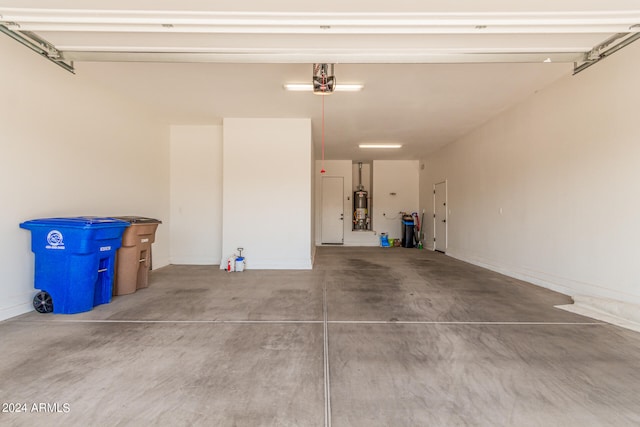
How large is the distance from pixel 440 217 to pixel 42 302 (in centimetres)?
830

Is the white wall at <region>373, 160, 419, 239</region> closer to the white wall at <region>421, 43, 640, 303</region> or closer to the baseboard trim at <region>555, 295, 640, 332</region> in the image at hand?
the white wall at <region>421, 43, 640, 303</region>

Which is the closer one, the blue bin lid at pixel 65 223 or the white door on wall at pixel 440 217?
the blue bin lid at pixel 65 223

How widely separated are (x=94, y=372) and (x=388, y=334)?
228 cm

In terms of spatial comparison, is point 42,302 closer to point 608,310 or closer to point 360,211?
point 608,310

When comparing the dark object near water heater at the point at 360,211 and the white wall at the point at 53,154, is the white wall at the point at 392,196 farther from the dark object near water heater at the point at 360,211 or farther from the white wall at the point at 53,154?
the white wall at the point at 53,154

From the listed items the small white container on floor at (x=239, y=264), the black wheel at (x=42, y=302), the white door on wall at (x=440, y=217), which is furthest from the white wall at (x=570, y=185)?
the black wheel at (x=42, y=302)

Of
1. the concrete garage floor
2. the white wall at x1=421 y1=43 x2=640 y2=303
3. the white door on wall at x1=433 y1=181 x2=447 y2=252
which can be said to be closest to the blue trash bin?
the concrete garage floor

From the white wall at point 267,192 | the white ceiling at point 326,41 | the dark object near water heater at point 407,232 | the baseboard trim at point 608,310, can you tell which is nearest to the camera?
the white ceiling at point 326,41

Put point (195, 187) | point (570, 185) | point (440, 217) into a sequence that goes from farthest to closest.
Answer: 1. point (440, 217)
2. point (195, 187)
3. point (570, 185)

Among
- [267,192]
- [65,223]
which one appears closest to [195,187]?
[267,192]

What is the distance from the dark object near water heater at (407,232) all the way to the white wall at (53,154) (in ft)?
24.5

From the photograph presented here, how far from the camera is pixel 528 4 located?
2.10 m

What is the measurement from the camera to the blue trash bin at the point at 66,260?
2.94 meters

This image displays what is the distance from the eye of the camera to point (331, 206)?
9820 millimetres
